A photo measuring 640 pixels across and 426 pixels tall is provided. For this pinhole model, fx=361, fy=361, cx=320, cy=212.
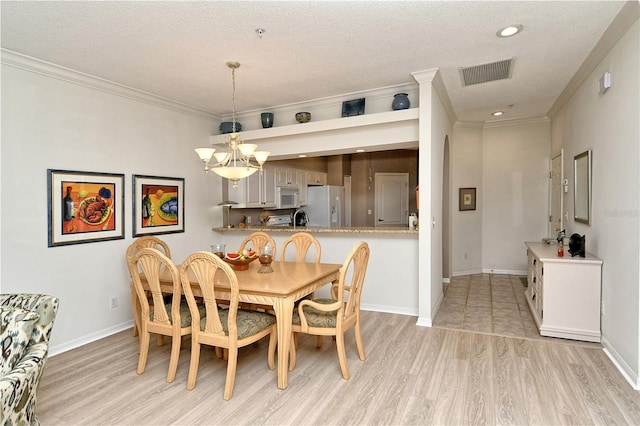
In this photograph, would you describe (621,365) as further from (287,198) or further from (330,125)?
(287,198)

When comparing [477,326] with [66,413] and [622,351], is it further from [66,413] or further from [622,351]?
[66,413]

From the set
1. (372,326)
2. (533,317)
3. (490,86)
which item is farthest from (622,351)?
(490,86)

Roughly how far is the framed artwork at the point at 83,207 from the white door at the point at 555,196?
5.53 meters

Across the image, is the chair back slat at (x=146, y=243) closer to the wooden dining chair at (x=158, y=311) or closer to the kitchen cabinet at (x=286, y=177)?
the wooden dining chair at (x=158, y=311)

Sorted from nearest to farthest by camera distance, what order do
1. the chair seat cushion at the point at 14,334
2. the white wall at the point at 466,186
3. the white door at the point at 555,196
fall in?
the chair seat cushion at the point at 14,334 → the white door at the point at 555,196 → the white wall at the point at 466,186

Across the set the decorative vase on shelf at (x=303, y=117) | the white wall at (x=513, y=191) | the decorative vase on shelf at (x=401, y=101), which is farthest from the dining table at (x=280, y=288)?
the white wall at (x=513, y=191)

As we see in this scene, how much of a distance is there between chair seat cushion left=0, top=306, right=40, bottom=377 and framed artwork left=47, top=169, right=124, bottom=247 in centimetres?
159

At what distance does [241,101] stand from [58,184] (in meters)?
2.20

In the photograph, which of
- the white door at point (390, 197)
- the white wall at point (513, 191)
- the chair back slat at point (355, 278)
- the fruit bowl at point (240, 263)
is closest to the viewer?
the chair back slat at point (355, 278)

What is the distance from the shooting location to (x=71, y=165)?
3.45m

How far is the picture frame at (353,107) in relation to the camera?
4195 millimetres

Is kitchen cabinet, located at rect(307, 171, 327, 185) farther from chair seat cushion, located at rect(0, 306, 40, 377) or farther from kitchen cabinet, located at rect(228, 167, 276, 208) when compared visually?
chair seat cushion, located at rect(0, 306, 40, 377)

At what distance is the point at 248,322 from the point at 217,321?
0.24 metres

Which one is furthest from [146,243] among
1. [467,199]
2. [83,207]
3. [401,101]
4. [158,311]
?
[467,199]
